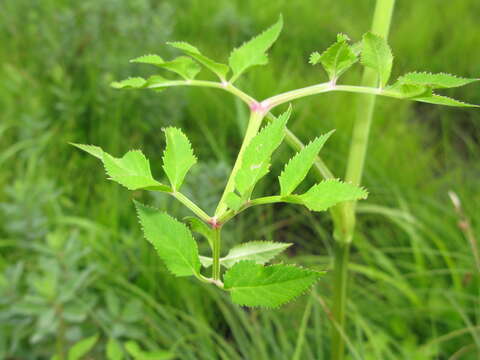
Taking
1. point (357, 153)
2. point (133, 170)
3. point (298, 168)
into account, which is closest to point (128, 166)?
point (133, 170)

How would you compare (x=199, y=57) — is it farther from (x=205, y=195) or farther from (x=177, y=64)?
(x=205, y=195)

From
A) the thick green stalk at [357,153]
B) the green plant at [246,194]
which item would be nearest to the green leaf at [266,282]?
the green plant at [246,194]

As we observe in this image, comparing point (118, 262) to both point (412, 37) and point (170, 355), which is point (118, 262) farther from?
point (412, 37)

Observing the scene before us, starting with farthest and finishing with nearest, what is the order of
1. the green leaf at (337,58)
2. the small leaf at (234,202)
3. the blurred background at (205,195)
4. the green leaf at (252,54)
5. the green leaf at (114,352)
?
the blurred background at (205,195)
the green leaf at (114,352)
the green leaf at (252,54)
the green leaf at (337,58)
the small leaf at (234,202)

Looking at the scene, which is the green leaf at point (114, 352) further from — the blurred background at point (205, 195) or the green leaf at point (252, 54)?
the green leaf at point (252, 54)

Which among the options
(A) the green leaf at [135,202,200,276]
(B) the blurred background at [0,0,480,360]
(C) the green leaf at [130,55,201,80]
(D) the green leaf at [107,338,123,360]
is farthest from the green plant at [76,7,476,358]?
(D) the green leaf at [107,338,123,360]

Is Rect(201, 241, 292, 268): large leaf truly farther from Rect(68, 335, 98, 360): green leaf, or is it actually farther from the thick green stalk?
Rect(68, 335, 98, 360): green leaf

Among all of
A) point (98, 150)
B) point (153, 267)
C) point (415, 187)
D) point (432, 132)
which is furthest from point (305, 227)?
point (98, 150)
